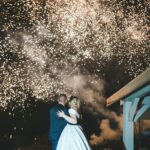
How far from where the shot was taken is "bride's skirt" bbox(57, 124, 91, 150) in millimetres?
7016

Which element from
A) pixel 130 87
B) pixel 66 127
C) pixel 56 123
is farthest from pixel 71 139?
pixel 130 87

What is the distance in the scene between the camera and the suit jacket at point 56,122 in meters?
6.75

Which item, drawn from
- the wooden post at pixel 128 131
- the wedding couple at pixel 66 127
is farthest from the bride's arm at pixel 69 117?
the wooden post at pixel 128 131

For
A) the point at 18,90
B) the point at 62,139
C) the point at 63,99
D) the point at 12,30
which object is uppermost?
the point at 12,30

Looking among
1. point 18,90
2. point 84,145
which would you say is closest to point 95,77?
point 18,90

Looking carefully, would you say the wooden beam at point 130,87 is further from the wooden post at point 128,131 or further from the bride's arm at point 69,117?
the bride's arm at point 69,117

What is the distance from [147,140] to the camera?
1484 cm

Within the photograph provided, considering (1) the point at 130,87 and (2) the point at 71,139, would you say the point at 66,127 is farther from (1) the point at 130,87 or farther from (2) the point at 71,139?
(1) the point at 130,87

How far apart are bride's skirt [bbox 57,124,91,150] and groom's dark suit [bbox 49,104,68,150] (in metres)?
0.08

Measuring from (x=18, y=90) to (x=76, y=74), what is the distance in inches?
395

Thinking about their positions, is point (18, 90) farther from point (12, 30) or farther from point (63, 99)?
point (63, 99)

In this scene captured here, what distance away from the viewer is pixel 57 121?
22.5 feet

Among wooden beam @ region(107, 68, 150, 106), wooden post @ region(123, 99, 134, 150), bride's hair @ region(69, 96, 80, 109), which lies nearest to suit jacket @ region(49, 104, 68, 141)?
bride's hair @ region(69, 96, 80, 109)

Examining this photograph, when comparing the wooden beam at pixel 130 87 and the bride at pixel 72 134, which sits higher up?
the wooden beam at pixel 130 87
